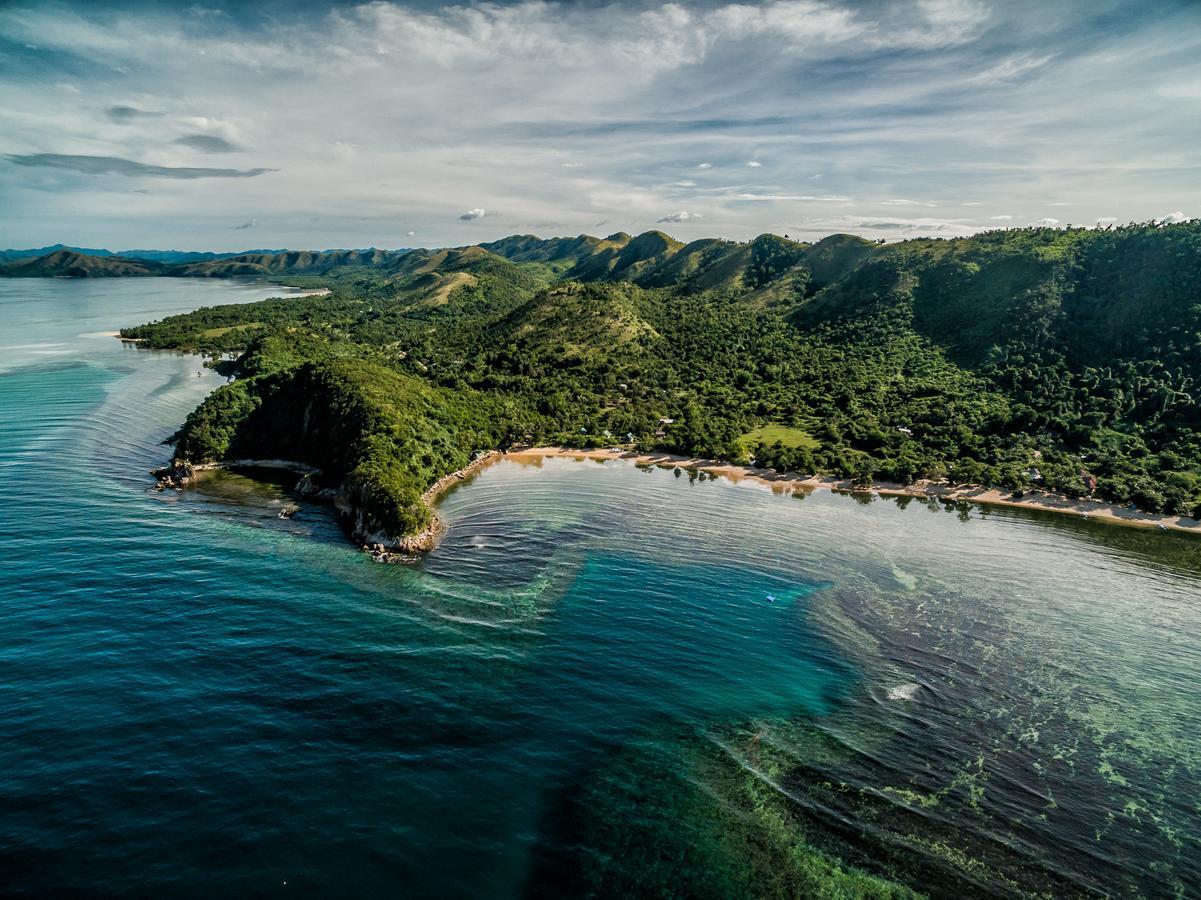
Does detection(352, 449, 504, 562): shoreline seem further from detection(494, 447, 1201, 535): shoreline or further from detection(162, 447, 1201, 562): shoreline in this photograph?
detection(494, 447, 1201, 535): shoreline

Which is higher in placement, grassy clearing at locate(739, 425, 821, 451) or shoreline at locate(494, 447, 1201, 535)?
grassy clearing at locate(739, 425, 821, 451)

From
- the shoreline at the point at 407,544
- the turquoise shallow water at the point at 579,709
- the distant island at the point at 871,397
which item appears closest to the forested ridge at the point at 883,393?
the distant island at the point at 871,397

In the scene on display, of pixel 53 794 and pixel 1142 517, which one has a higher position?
pixel 1142 517

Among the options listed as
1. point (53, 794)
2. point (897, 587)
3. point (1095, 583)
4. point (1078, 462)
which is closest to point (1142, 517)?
point (1078, 462)

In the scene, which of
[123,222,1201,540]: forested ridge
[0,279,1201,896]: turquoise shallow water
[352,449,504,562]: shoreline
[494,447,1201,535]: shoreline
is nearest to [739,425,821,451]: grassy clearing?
[123,222,1201,540]: forested ridge

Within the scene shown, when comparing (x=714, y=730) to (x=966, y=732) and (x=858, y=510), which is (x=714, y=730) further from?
(x=858, y=510)

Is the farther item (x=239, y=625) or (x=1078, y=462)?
(x=1078, y=462)

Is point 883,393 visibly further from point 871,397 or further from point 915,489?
point 915,489

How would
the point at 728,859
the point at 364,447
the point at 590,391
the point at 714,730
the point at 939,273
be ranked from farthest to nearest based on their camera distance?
the point at 939,273, the point at 590,391, the point at 364,447, the point at 714,730, the point at 728,859
